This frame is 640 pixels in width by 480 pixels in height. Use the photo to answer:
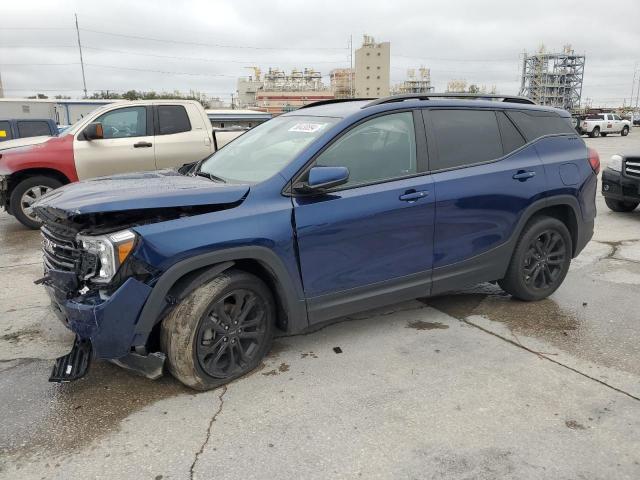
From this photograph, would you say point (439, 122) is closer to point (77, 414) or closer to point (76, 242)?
point (76, 242)

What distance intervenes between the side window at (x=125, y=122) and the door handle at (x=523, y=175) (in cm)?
615

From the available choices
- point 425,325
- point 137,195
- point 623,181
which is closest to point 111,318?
point 137,195

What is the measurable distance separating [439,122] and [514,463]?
8.20 ft

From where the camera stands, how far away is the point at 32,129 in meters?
14.5

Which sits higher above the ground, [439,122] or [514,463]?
[439,122]

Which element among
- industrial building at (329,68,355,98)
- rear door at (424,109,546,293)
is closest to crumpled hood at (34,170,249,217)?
rear door at (424,109,546,293)

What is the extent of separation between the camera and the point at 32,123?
14.4 metres

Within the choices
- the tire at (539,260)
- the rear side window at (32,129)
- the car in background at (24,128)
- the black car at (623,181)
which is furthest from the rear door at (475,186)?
the rear side window at (32,129)

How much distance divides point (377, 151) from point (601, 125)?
1734 inches

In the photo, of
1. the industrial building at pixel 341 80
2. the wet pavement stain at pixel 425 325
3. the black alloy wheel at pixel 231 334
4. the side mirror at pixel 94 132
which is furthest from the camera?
the industrial building at pixel 341 80

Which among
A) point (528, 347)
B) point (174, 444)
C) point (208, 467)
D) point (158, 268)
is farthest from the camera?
point (528, 347)

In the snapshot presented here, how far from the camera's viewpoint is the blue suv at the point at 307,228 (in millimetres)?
2896

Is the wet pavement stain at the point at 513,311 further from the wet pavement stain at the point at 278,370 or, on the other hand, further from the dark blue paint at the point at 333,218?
the wet pavement stain at the point at 278,370

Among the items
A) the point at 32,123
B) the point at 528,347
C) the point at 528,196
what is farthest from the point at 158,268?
the point at 32,123
